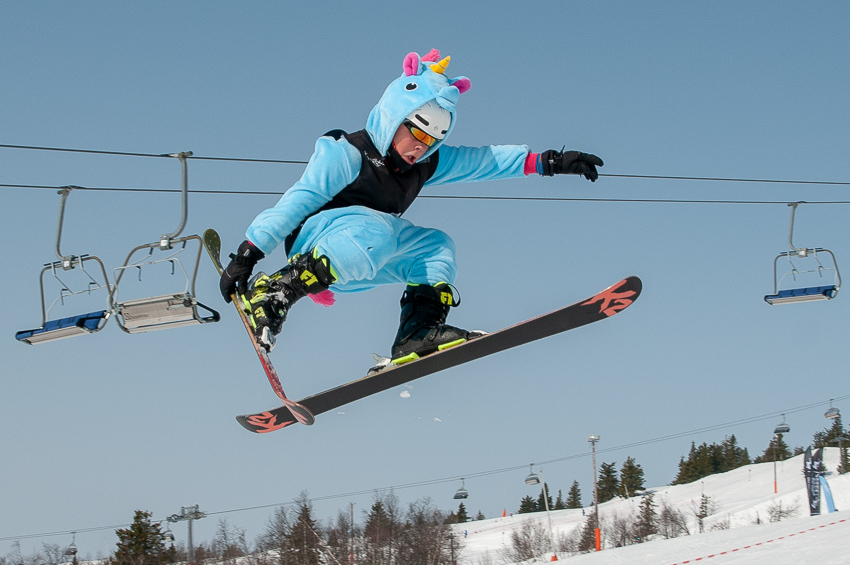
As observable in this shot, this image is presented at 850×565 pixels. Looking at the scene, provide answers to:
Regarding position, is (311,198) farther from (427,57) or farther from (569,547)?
(569,547)

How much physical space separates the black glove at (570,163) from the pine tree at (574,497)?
80.6 meters

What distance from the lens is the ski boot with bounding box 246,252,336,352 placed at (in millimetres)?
5250

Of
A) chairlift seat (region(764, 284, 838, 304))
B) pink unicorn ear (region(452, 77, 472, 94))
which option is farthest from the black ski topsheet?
chairlift seat (region(764, 284, 838, 304))

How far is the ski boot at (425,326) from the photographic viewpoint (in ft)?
18.2

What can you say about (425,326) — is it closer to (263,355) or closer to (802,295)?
(263,355)

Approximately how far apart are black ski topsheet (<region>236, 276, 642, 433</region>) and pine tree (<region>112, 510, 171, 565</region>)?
128ft

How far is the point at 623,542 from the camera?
5031 cm

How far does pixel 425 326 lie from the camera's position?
5629 millimetres

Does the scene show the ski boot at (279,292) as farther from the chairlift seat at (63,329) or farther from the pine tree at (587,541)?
the pine tree at (587,541)

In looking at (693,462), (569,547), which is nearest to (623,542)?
(569,547)

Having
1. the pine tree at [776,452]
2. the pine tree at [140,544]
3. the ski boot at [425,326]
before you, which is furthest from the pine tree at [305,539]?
the pine tree at [776,452]

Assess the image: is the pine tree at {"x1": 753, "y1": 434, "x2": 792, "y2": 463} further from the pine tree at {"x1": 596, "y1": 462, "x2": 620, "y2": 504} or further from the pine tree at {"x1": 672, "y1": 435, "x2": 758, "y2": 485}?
the pine tree at {"x1": 596, "y1": 462, "x2": 620, "y2": 504}

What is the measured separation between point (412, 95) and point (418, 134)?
229 millimetres

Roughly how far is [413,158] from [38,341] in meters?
2.97
